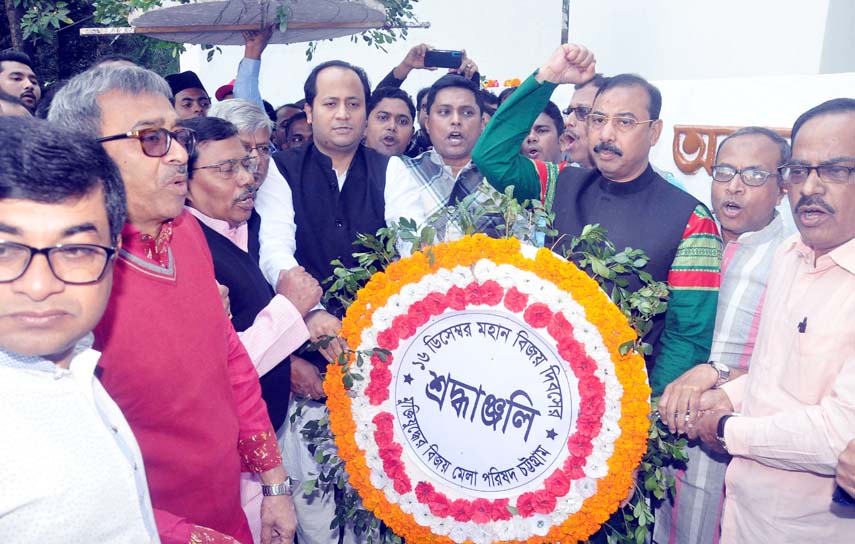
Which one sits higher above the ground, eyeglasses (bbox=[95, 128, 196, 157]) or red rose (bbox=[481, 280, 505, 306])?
eyeglasses (bbox=[95, 128, 196, 157])

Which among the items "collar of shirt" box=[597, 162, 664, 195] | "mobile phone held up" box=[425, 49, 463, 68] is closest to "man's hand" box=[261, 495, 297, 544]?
"collar of shirt" box=[597, 162, 664, 195]

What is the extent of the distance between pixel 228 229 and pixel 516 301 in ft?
4.46

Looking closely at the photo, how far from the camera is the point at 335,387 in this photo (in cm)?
246

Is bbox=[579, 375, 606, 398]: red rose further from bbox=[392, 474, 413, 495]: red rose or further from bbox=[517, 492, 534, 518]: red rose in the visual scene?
bbox=[392, 474, 413, 495]: red rose

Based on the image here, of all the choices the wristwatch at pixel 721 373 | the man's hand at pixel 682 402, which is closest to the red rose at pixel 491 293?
the man's hand at pixel 682 402

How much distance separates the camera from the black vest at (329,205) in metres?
3.36

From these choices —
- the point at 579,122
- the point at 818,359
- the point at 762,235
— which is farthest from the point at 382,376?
the point at 579,122

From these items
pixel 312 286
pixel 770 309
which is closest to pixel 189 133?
pixel 312 286

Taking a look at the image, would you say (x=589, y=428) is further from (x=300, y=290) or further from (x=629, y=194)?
(x=300, y=290)

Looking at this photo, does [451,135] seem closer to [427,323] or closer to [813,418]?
[427,323]

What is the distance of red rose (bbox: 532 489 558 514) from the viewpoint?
2.29 meters

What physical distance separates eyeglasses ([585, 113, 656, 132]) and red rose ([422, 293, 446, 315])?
1078 mm

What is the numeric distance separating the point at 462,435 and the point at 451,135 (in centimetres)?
220

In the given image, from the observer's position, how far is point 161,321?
2072 mm
